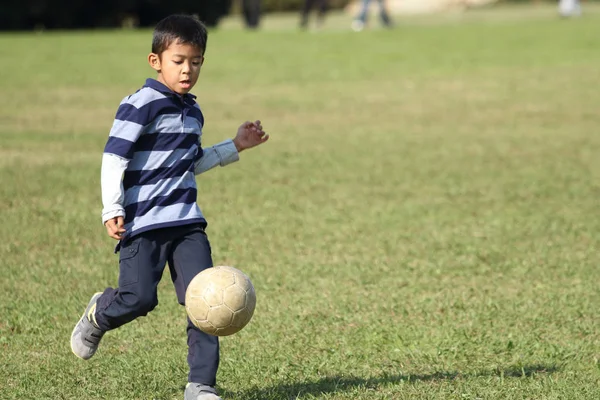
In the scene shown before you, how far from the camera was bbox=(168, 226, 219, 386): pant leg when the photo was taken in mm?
4973

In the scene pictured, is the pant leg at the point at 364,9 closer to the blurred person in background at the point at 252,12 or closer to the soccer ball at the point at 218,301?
the blurred person in background at the point at 252,12

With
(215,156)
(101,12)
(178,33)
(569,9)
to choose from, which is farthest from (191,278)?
(569,9)

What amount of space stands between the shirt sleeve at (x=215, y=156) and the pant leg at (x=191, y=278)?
Answer: 0.38m

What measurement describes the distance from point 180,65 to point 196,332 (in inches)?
47.5

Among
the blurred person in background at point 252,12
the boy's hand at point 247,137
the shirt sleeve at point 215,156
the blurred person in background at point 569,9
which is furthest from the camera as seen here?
the blurred person in background at point 569,9

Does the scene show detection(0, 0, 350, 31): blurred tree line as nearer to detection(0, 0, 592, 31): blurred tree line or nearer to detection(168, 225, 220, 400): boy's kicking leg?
detection(0, 0, 592, 31): blurred tree line

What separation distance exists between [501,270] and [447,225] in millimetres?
1541

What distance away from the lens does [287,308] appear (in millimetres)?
6828

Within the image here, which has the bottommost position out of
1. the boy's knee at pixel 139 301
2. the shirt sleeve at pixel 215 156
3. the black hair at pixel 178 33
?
the boy's knee at pixel 139 301

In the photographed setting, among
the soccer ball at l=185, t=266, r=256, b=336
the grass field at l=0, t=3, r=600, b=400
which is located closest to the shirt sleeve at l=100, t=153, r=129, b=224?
the soccer ball at l=185, t=266, r=256, b=336

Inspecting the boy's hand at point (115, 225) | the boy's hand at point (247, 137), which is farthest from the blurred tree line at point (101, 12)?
the boy's hand at point (115, 225)

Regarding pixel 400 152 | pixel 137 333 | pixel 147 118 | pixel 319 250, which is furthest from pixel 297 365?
pixel 400 152

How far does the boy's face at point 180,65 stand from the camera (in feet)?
16.4

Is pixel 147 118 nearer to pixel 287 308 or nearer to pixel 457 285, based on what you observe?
pixel 287 308
